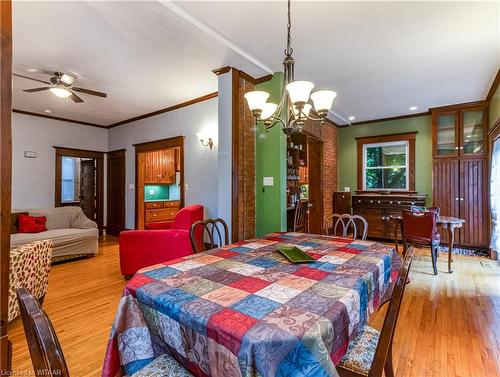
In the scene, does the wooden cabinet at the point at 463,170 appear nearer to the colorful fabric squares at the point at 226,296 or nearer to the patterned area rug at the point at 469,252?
the patterned area rug at the point at 469,252

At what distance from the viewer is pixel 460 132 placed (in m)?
4.85

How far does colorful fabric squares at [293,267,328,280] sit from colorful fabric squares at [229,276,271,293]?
217 millimetres

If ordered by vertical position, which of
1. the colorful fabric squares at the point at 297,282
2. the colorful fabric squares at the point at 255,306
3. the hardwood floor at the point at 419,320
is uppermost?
the colorful fabric squares at the point at 297,282

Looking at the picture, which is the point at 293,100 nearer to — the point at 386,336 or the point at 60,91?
the point at 386,336

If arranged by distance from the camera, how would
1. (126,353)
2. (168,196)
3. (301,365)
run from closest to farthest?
(301,365) → (126,353) → (168,196)

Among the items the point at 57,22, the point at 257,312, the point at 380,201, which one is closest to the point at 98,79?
the point at 57,22

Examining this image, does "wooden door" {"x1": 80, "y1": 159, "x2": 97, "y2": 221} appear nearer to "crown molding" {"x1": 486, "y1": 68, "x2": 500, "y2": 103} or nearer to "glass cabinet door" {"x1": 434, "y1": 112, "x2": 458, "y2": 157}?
"glass cabinet door" {"x1": 434, "y1": 112, "x2": 458, "y2": 157}

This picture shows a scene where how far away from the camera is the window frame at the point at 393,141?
5.57 metres

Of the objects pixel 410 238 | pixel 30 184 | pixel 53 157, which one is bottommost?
pixel 410 238

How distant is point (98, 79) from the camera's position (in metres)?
3.81

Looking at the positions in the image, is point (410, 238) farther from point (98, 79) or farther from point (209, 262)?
point (98, 79)

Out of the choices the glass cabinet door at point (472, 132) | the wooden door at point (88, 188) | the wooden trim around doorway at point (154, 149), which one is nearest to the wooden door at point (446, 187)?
the glass cabinet door at point (472, 132)

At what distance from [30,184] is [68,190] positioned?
2.24 m

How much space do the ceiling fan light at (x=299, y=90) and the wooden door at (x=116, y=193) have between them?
542cm
